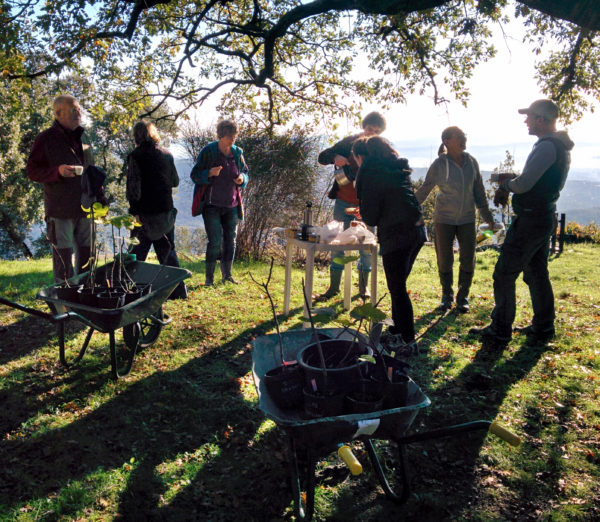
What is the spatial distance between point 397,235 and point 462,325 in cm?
202

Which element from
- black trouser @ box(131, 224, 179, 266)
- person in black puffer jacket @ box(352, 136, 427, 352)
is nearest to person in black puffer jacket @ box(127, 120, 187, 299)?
black trouser @ box(131, 224, 179, 266)

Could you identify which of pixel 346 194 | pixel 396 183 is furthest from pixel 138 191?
pixel 396 183

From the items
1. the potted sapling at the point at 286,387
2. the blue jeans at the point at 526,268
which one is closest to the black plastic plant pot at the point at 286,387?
the potted sapling at the point at 286,387

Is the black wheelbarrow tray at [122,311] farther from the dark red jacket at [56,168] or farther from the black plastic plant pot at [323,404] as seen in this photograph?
the black plastic plant pot at [323,404]

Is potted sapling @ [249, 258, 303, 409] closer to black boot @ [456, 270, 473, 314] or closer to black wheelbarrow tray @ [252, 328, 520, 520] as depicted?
black wheelbarrow tray @ [252, 328, 520, 520]

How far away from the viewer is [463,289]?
17.4 ft

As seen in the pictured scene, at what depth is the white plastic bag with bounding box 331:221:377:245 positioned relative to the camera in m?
4.27

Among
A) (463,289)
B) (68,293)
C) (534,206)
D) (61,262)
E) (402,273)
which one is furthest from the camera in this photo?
(463,289)

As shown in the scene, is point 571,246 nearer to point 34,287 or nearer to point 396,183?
point 396,183

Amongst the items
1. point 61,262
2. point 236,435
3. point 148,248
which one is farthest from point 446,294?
point 61,262

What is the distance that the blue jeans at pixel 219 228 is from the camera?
5836 mm

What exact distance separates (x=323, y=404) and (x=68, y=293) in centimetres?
215

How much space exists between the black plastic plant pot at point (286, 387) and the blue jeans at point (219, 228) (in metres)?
4.06

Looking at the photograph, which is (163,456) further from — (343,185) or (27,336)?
(343,185)
